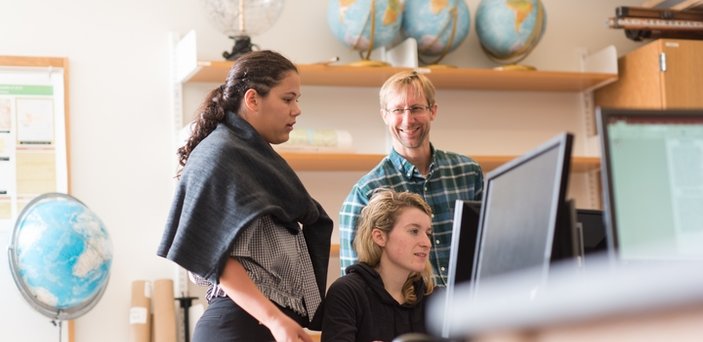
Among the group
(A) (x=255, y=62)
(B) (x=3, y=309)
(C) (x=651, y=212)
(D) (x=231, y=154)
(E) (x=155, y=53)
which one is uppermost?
(E) (x=155, y=53)

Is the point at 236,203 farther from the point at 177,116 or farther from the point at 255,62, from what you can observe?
the point at 177,116

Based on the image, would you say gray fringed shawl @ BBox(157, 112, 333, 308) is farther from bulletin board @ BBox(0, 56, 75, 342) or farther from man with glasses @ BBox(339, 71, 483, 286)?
A: bulletin board @ BBox(0, 56, 75, 342)

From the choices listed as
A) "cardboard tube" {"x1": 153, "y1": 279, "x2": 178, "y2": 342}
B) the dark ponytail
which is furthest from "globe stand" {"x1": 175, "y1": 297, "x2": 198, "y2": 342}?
the dark ponytail

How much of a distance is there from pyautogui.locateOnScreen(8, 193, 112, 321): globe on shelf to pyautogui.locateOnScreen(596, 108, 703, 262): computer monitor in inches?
91.2

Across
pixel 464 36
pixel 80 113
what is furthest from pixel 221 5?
pixel 464 36

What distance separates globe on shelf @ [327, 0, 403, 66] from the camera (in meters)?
3.83

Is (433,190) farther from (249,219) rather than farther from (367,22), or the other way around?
(367,22)

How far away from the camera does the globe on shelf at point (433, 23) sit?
12.9 ft

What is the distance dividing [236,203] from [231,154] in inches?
4.4

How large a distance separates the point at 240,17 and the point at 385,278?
1497mm

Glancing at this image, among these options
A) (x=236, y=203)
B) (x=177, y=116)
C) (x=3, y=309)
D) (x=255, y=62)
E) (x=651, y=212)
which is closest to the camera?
(x=651, y=212)

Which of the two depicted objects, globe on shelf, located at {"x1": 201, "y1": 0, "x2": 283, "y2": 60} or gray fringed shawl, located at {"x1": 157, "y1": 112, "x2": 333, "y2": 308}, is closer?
gray fringed shawl, located at {"x1": 157, "y1": 112, "x2": 333, "y2": 308}

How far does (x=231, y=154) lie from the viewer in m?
2.13

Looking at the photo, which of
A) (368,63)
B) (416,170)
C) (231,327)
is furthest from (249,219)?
(368,63)
